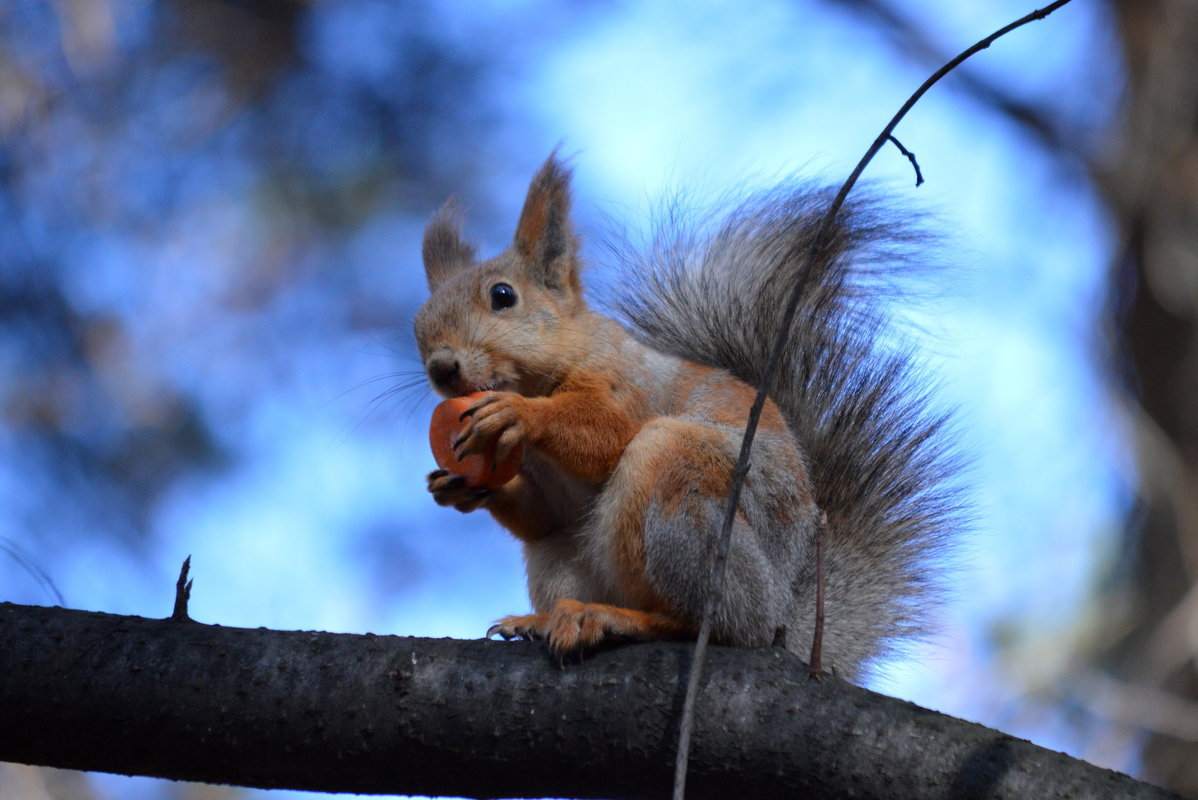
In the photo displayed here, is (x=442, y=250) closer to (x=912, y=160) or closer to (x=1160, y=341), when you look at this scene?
(x=912, y=160)

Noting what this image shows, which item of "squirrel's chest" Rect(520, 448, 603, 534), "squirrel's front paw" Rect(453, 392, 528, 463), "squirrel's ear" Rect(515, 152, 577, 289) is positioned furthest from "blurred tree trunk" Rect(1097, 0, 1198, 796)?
"squirrel's front paw" Rect(453, 392, 528, 463)

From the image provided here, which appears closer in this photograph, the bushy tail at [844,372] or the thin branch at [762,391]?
the thin branch at [762,391]

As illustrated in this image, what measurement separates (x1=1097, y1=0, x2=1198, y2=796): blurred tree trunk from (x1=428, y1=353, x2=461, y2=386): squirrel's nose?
3275 millimetres

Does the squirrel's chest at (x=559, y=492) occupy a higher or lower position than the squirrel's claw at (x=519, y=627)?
higher

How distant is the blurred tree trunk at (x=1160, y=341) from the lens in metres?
4.29

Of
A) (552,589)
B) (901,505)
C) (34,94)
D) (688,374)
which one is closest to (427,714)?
(552,589)

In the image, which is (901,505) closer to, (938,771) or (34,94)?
(938,771)

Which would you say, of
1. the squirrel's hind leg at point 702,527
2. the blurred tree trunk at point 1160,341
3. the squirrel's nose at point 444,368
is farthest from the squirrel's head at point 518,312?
the blurred tree trunk at point 1160,341

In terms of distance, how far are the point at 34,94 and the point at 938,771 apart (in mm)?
4218

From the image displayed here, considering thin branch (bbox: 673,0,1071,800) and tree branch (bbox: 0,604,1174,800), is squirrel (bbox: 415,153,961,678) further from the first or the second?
thin branch (bbox: 673,0,1071,800)

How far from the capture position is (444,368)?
213 centimetres

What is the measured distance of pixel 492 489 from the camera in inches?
83.4

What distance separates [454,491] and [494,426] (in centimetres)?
21

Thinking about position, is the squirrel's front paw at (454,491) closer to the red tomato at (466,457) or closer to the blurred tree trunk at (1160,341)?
the red tomato at (466,457)
